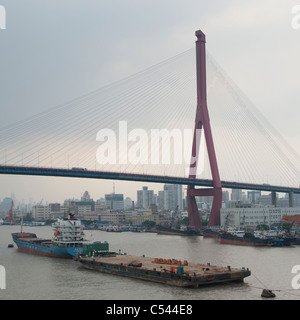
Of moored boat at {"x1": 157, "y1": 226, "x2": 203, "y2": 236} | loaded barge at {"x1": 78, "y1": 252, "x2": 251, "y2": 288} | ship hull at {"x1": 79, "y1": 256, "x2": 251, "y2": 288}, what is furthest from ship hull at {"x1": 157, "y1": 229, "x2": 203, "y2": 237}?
ship hull at {"x1": 79, "y1": 256, "x2": 251, "y2": 288}

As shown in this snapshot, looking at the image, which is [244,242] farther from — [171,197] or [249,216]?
[171,197]

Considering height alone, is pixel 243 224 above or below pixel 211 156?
below

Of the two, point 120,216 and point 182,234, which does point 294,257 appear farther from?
point 120,216

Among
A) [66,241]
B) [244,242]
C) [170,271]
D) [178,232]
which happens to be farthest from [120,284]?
[178,232]

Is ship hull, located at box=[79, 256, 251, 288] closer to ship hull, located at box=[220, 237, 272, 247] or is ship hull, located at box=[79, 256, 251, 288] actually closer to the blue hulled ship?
the blue hulled ship

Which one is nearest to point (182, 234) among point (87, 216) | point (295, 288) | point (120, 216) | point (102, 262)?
point (102, 262)

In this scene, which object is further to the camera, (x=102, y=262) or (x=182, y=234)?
(x=182, y=234)
